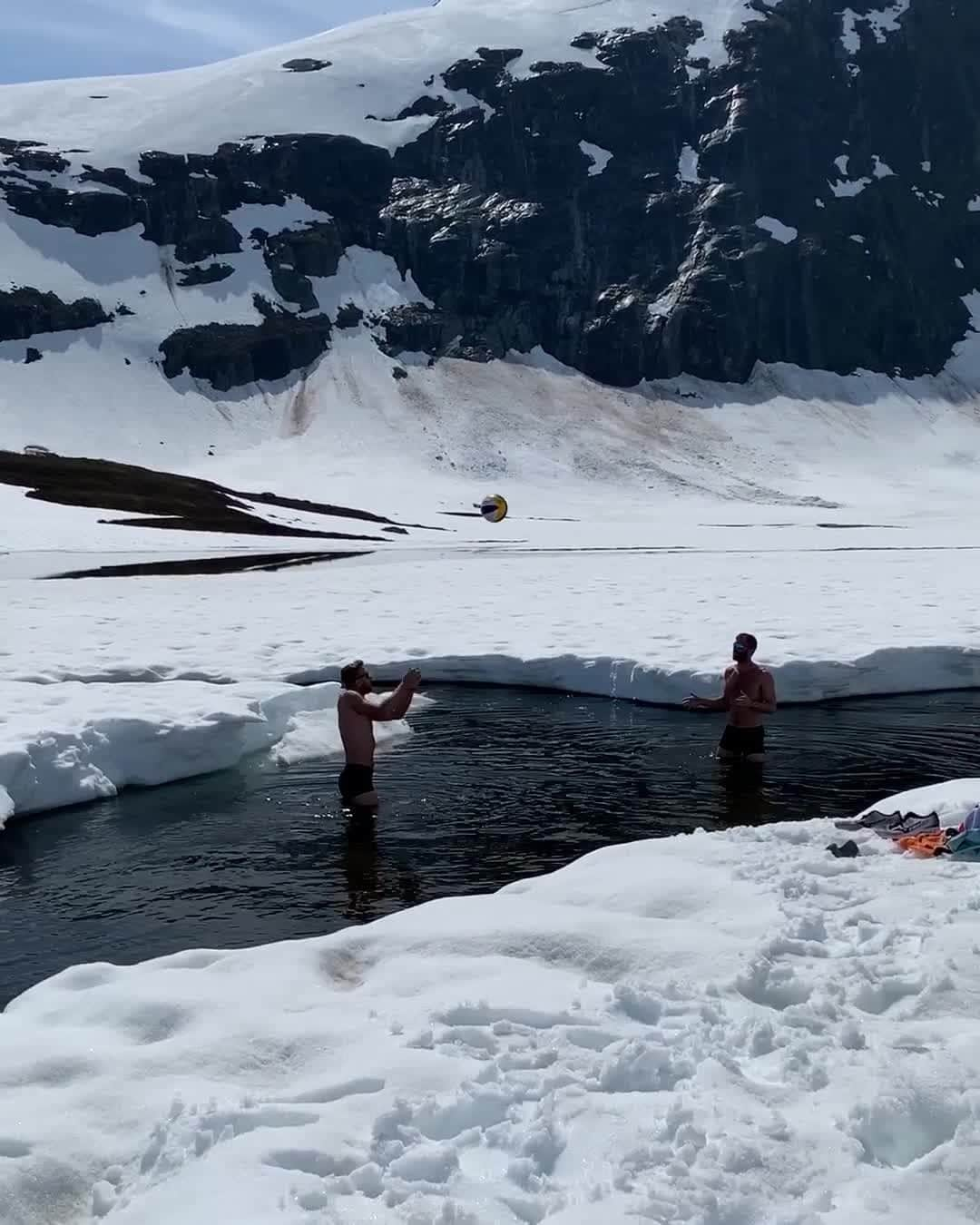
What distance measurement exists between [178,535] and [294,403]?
222ft

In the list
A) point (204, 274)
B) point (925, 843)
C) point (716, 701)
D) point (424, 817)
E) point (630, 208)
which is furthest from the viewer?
point (630, 208)

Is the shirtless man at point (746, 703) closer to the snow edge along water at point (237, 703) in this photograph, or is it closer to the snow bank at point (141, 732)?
the snow edge along water at point (237, 703)

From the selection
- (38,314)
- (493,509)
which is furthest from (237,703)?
(38,314)

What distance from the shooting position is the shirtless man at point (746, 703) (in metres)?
14.1

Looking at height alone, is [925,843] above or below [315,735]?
above

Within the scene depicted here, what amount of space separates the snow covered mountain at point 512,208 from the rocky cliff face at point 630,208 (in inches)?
11.9

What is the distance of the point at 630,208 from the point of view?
431ft

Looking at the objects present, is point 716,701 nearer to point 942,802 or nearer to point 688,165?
point 942,802

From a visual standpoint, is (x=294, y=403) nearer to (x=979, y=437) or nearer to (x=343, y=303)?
(x=343, y=303)

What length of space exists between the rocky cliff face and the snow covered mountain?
0.30m

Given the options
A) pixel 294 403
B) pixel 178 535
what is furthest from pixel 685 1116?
pixel 294 403

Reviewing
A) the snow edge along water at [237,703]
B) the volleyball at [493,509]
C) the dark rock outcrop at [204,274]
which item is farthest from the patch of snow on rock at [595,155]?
the snow edge along water at [237,703]

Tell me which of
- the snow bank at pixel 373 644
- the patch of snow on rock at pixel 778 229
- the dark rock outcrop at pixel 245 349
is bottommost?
the snow bank at pixel 373 644

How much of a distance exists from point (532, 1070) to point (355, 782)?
7.06 metres
